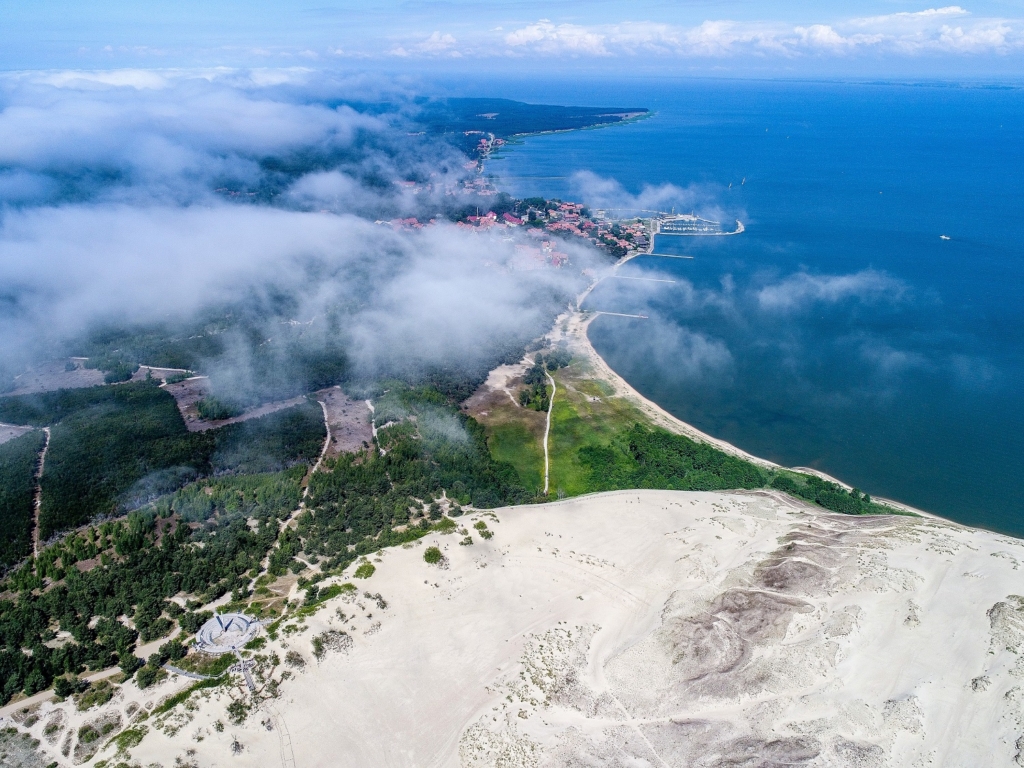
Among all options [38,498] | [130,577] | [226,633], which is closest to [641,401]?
[226,633]

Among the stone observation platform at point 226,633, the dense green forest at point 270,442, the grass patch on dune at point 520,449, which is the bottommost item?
the grass patch on dune at point 520,449

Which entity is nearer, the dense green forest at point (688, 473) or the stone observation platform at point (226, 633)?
the stone observation platform at point (226, 633)

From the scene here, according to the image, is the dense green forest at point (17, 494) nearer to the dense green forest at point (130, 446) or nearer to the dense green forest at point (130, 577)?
the dense green forest at point (130, 446)

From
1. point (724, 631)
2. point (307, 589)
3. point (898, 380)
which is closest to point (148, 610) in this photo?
point (307, 589)

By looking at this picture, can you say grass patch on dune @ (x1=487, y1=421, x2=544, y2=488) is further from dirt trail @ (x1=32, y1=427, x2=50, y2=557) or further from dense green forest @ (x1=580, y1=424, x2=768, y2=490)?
dirt trail @ (x1=32, y1=427, x2=50, y2=557)

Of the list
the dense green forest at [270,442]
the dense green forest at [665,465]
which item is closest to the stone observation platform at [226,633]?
the dense green forest at [270,442]

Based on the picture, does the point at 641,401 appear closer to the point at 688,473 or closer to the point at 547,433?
the point at 547,433

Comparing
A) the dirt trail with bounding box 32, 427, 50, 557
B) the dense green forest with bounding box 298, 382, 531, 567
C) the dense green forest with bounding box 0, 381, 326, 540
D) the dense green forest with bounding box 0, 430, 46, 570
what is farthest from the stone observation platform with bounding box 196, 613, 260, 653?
the dense green forest with bounding box 0, 430, 46, 570
